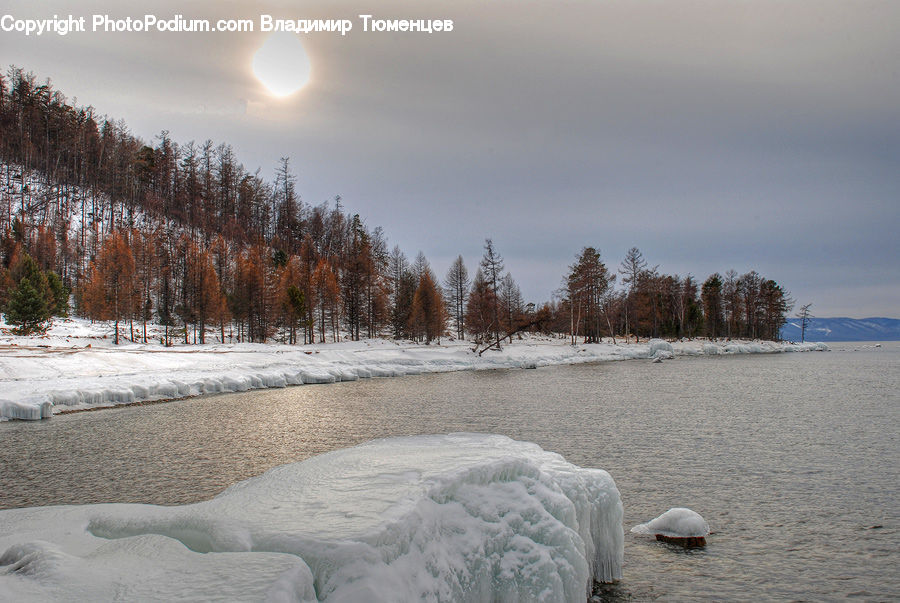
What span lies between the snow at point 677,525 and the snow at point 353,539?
1.57 meters

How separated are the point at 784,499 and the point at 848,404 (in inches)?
628

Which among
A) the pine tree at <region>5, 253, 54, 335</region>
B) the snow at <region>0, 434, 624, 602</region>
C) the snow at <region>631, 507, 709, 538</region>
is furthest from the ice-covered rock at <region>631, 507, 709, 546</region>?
the pine tree at <region>5, 253, 54, 335</region>

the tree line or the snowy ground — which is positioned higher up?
the tree line

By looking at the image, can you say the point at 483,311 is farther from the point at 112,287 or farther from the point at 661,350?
the point at 112,287

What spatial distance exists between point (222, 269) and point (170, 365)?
1643 inches

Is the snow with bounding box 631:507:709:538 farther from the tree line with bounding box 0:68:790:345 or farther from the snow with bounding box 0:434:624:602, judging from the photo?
the tree line with bounding box 0:68:790:345

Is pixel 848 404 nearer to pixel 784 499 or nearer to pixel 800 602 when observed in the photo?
pixel 784 499

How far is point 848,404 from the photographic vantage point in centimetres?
2095

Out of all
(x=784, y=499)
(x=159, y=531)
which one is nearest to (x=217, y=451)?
(x=159, y=531)

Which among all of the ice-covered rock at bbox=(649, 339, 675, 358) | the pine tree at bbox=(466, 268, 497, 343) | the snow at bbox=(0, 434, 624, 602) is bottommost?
the ice-covered rock at bbox=(649, 339, 675, 358)

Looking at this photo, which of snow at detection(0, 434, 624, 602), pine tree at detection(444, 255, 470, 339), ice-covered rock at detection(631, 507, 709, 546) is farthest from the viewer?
pine tree at detection(444, 255, 470, 339)

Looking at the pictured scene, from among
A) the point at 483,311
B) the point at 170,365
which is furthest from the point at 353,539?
the point at 483,311

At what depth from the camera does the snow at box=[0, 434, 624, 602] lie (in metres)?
3.52

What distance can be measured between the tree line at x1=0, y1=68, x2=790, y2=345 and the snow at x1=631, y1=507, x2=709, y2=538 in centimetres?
4004
